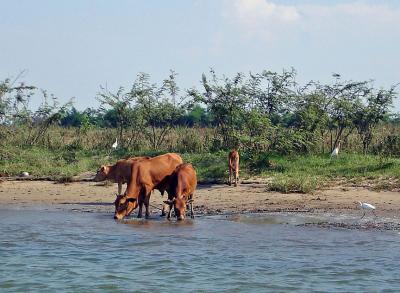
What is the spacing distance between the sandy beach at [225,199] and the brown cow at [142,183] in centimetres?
88

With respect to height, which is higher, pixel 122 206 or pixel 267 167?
pixel 267 167

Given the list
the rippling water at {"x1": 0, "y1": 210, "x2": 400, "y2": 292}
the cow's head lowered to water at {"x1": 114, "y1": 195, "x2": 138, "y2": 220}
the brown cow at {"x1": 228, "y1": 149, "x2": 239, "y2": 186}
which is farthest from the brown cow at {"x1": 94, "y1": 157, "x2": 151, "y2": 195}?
the brown cow at {"x1": 228, "y1": 149, "x2": 239, "y2": 186}

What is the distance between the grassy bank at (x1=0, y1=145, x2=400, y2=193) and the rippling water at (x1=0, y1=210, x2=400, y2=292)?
11.3 ft

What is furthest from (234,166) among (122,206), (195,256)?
(195,256)

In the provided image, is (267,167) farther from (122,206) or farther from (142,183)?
(122,206)

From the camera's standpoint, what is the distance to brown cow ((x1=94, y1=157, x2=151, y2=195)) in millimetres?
18516

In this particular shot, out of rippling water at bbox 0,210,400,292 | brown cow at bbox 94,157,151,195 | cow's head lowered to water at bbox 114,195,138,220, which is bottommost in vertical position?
rippling water at bbox 0,210,400,292

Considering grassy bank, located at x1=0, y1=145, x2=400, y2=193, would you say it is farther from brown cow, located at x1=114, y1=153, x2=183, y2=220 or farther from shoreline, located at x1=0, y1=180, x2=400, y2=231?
brown cow, located at x1=114, y1=153, x2=183, y2=220

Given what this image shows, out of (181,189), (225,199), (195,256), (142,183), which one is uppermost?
(142,183)

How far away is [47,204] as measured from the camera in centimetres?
1938

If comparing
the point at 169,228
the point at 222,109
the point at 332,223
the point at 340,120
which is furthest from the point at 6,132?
the point at 332,223

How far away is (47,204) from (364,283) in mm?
9674

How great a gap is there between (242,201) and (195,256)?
4849mm

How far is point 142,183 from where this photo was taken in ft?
57.1
